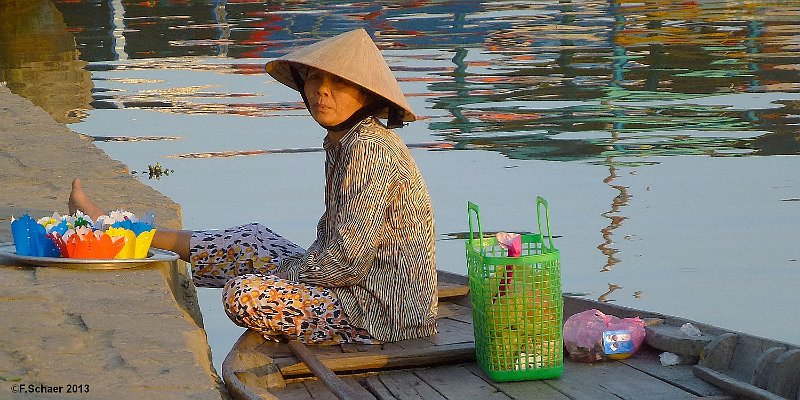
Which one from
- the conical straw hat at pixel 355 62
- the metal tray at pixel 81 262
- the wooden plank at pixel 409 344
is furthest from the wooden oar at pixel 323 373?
the conical straw hat at pixel 355 62

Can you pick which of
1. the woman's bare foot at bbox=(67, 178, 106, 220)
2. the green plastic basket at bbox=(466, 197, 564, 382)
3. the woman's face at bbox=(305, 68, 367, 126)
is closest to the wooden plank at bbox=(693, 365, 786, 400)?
the green plastic basket at bbox=(466, 197, 564, 382)

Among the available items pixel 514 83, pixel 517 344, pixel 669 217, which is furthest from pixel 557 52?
pixel 517 344

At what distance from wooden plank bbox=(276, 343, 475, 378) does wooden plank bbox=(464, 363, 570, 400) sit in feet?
0.63

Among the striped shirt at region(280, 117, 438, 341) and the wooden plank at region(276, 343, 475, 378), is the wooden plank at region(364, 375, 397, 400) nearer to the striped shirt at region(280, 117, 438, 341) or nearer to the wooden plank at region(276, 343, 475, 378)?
the wooden plank at region(276, 343, 475, 378)

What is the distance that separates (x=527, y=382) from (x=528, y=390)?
9 cm

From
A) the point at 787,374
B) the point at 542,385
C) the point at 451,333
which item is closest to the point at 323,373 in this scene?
the point at 542,385

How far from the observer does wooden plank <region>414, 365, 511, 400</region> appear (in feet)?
14.3

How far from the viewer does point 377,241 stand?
15.4 feet

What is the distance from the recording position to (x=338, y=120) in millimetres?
4809

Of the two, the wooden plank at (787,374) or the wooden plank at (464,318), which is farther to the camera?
the wooden plank at (464,318)

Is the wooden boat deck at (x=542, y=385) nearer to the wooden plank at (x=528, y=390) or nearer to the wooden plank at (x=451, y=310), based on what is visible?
the wooden plank at (x=528, y=390)

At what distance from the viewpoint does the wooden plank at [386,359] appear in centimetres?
458

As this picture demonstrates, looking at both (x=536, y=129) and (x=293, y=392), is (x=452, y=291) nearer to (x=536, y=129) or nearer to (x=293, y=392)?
(x=293, y=392)

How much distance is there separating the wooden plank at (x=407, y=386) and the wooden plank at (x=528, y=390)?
0.65 ft
